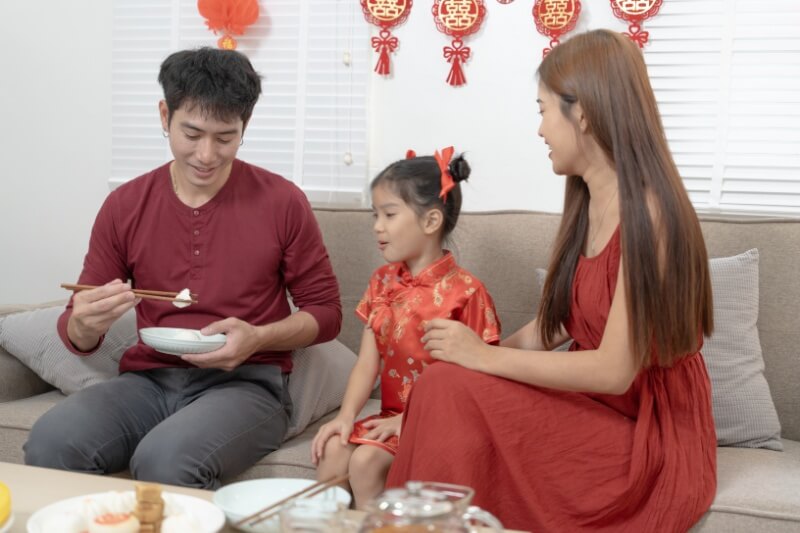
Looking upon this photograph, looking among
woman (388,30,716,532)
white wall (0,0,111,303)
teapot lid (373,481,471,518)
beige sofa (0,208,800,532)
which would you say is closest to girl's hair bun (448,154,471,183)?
woman (388,30,716,532)

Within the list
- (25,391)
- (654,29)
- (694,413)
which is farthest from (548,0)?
(25,391)

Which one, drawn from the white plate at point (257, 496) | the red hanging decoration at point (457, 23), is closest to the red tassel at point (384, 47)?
the red hanging decoration at point (457, 23)

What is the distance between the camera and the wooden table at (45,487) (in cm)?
133

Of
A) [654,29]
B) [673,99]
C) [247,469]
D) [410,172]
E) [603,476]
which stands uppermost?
[654,29]

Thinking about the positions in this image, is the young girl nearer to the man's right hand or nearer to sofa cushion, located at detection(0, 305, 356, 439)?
sofa cushion, located at detection(0, 305, 356, 439)

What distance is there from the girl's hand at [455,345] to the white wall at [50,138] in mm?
1921

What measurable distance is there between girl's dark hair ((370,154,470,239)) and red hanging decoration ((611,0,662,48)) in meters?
0.91

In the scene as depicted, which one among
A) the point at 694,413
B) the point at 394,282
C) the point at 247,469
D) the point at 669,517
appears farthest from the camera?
the point at 394,282

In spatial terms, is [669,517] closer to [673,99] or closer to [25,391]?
[673,99]

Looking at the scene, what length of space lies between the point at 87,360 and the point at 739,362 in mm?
1556

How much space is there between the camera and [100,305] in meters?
1.86

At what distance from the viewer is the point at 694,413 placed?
1.76 m

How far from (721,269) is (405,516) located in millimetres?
1463

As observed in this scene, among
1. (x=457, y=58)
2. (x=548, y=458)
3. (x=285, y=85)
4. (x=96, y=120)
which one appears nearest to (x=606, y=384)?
(x=548, y=458)
